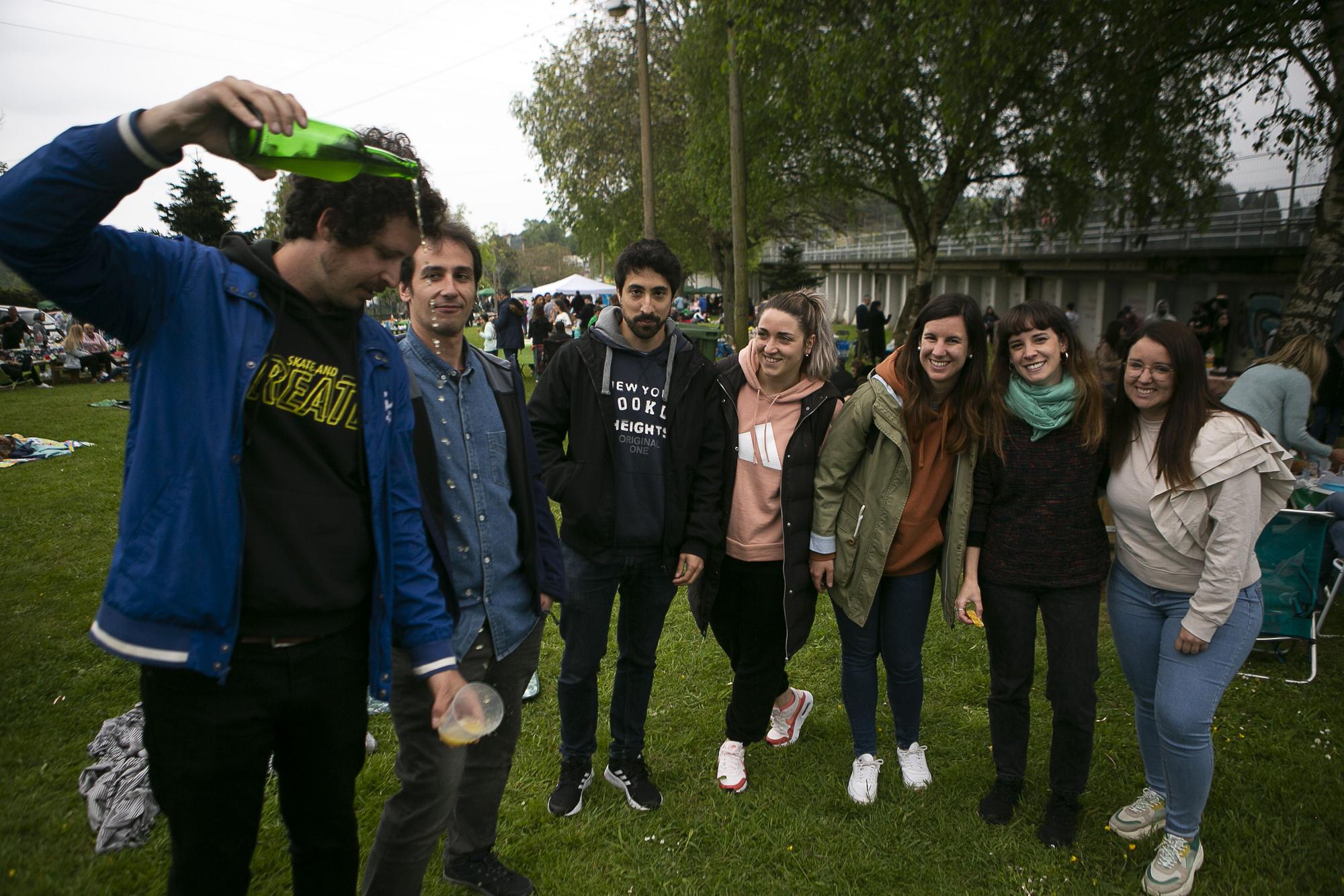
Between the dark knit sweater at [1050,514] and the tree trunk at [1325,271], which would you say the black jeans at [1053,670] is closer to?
the dark knit sweater at [1050,514]

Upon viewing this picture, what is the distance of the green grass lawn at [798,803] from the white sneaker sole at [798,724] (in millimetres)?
47

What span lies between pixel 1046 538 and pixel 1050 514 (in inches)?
3.6

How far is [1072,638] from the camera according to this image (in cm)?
293

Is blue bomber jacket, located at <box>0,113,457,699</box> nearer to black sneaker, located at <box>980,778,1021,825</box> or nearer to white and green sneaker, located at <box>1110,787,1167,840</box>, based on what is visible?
black sneaker, located at <box>980,778,1021,825</box>

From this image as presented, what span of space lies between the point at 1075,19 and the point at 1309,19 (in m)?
2.52

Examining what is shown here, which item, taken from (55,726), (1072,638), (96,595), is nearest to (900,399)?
(1072,638)

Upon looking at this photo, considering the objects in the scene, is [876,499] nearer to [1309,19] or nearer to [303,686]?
[303,686]

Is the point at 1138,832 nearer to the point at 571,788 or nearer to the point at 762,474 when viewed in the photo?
the point at 762,474

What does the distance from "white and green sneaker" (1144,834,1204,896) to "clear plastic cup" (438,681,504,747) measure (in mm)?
2429

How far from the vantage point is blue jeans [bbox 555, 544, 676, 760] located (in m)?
3.05

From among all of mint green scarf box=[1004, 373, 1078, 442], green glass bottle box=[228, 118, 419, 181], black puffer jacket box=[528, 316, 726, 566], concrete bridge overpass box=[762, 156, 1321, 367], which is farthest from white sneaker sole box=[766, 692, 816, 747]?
concrete bridge overpass box=[762, 156, 1321, 367]

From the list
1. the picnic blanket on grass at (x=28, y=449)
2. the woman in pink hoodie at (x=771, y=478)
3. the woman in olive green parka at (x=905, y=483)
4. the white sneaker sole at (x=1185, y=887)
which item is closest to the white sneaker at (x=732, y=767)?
the woman in pink hoodie at (x=771, y=478)

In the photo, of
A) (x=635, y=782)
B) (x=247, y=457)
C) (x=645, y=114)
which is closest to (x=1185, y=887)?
(x=635, y=782)

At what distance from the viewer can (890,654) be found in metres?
3.33
